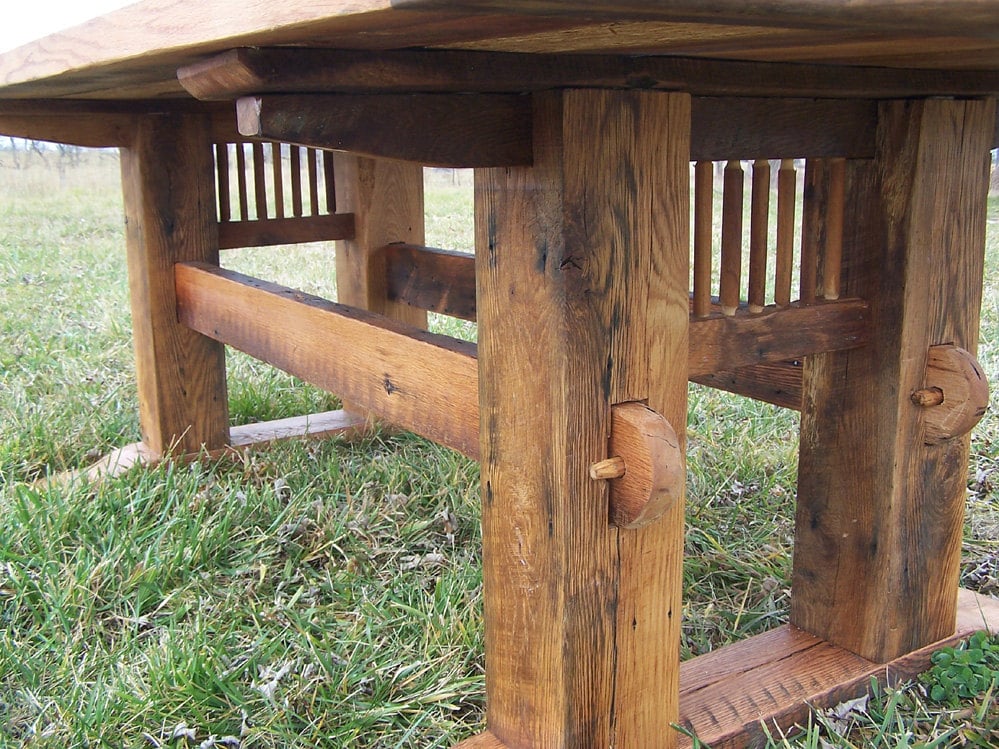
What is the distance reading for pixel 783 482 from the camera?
3025 millimetres

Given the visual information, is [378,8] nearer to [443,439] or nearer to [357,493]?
[443,439]

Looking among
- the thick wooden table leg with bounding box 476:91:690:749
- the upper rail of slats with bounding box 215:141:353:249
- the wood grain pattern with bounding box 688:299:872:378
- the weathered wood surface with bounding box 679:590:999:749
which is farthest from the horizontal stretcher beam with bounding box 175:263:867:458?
the upper rail of slats with bounding box 215:141:353:249

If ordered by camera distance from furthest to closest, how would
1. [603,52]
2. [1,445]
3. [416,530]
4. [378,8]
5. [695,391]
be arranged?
[695,391] → [1,445] → [416,530] → [603,52] → [378,8]

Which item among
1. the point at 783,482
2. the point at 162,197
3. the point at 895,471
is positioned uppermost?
the point at 162,197

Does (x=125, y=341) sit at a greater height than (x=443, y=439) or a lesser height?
lesser

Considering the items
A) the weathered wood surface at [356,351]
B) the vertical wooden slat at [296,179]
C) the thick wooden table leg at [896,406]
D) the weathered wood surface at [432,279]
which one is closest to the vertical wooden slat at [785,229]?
the thick wooden table leg at [896,406]

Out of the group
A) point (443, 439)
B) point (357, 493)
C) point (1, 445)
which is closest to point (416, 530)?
point (357, 493)

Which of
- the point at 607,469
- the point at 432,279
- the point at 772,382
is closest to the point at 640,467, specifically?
the point at 607,469

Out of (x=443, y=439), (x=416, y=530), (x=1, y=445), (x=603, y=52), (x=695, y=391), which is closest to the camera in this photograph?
(x=603, y=52)

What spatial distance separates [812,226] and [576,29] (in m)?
0.96

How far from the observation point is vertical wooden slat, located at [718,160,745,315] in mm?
1719

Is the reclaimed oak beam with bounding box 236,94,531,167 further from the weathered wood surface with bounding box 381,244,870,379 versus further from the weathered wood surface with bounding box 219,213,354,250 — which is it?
the weathered wood surface with bounding box 219,213,354,250

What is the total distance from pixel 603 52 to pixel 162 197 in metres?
2.03

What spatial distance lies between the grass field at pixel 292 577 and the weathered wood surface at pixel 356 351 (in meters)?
0.48
